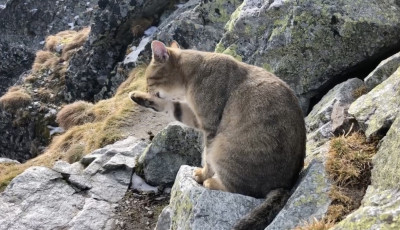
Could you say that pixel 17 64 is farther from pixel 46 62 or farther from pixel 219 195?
pixel 219 195

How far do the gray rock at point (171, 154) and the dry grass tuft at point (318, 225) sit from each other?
615cm

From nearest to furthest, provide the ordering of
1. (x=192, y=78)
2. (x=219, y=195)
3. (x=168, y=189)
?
(x=219, y=195) < (x=192, y=78) < (x=168, y=189)

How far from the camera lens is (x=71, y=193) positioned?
433 inches

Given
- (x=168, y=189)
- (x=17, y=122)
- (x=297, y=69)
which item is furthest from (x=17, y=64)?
(x=297, y=69)

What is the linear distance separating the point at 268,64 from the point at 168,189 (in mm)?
3879

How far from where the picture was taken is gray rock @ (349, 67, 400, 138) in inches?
250

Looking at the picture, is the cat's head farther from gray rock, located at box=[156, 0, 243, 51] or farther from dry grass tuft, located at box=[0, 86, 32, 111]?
dry grass tuft, located at box=[0, 86, 32, 111]

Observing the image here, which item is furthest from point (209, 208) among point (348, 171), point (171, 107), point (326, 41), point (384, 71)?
point (326, 41)

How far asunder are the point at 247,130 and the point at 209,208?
120 cm

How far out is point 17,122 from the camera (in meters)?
21.2

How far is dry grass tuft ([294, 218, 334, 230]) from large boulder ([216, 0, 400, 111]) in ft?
16.4

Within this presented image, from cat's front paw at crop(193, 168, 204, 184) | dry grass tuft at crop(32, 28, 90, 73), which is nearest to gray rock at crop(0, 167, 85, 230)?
cat's front paw at crop(193, 168, 204, 184)

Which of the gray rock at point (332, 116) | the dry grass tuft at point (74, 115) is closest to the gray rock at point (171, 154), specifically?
the gray rock at point (332, 116)

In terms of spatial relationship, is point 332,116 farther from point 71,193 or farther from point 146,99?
point 71,193
